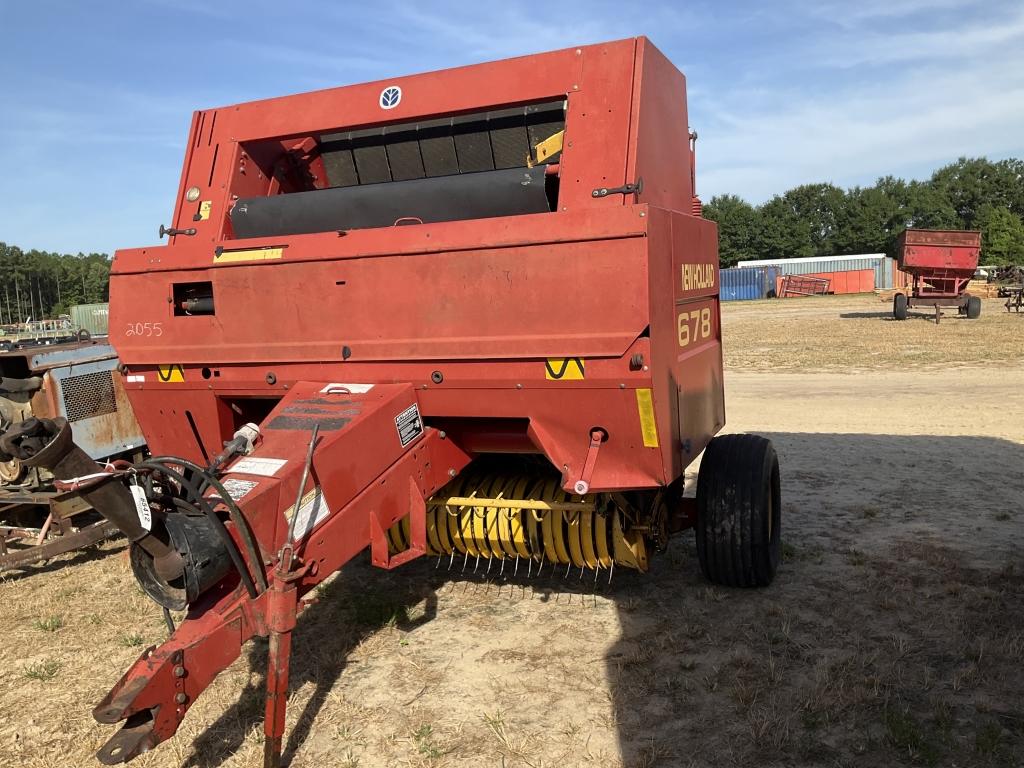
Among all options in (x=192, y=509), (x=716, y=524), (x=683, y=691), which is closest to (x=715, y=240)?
(x=716, y=524)

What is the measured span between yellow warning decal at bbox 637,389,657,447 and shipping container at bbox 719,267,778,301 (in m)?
42.4

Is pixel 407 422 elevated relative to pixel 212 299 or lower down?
lower down

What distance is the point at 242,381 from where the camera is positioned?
396 centimetres

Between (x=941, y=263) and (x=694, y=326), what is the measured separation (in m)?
20.5

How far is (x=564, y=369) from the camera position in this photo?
3371 mm

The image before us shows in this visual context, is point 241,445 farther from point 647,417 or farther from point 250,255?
point 647,417

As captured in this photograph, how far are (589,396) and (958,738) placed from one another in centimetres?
180

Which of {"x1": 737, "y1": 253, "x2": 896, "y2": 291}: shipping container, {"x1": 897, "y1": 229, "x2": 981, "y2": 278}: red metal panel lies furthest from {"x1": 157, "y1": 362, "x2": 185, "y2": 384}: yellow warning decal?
{"x1": 737, "y1": 253, "x2": 896, "y2": 291}: shipping container

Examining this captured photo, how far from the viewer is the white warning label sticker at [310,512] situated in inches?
114

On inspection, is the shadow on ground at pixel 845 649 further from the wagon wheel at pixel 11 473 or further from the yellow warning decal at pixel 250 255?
the wagon wheel at pixel 11 473

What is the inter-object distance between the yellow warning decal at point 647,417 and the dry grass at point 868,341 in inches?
455

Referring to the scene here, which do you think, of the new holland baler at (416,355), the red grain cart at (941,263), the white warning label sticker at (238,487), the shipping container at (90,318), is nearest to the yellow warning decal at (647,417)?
the new holland baler at (416,355)

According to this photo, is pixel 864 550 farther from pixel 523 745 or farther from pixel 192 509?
pixel 192 509

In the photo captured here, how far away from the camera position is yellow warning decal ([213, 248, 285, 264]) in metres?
3.75
